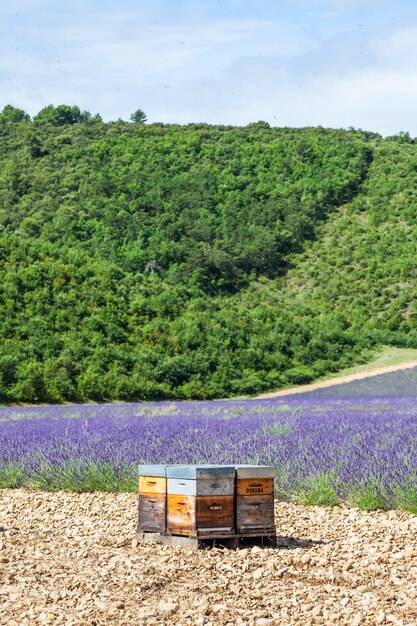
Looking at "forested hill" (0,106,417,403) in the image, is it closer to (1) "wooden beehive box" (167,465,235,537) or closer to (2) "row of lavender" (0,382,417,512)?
(2) "row of lavender" (0,382,417,512)

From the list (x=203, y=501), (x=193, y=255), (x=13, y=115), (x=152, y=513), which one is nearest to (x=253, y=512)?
(x=203, y=501)

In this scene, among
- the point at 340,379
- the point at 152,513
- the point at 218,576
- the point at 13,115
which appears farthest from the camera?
the point at 13,115

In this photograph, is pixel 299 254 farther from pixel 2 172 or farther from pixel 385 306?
pixel 2 172

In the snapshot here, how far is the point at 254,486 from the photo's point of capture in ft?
23.2

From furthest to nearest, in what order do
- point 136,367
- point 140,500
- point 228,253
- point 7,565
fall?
point 228,253 → point 136,367 → point 140,500 → point 7,565

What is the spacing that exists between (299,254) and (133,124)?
82.6 feet

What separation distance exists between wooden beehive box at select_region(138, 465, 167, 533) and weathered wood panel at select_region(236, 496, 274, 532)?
0.56 metres

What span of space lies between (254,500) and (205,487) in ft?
1.24

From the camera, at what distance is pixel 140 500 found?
7.38 m

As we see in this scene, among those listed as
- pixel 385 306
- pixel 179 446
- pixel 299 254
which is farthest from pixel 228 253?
pixel 179 446

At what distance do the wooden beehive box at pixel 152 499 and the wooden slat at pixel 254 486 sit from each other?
1.84 ft

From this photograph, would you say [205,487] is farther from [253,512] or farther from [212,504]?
[253,512]

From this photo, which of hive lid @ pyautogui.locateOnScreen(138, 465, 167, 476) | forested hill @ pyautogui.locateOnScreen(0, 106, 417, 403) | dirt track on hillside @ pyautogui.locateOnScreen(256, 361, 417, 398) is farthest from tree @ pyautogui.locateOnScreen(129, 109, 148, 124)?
hive lid @ pyautogui.locateOnScreen(138, 465, 167, 476)

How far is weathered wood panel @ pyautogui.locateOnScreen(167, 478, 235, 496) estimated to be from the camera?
22.6ft
